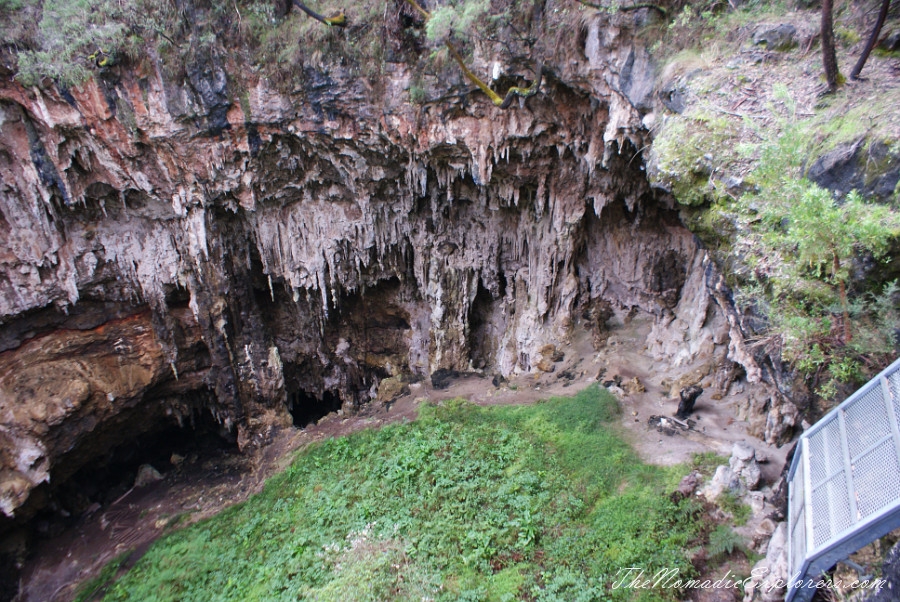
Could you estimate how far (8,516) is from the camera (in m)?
11.9

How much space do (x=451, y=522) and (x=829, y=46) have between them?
9432mm

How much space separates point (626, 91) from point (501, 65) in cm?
288

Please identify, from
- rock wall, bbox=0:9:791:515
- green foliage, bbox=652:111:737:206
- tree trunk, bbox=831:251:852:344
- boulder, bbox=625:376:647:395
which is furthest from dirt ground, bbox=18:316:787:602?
green foliage, bbox=652:111:737:206

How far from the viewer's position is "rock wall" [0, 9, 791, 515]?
37.0 feet

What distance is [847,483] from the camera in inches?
168

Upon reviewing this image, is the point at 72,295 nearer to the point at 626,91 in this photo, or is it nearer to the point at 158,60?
the point at 158,60

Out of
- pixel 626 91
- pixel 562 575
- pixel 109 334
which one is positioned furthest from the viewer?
pixel 109 334

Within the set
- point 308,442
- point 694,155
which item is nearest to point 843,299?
point 694,155

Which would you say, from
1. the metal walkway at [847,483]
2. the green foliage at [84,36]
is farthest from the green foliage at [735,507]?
the green foliage at [84,36]

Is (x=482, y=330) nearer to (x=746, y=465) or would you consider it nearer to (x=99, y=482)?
(x=746, y=465)

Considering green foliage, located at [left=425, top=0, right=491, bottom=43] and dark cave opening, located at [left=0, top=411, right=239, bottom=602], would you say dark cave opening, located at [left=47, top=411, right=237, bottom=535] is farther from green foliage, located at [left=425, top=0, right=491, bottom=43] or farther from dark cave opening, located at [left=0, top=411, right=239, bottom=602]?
green foliage, located at [left=425, top=0, right=491, bottom=43]

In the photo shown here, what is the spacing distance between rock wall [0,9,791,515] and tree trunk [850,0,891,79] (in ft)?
9.99

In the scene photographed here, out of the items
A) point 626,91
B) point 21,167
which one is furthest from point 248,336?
point 626,91

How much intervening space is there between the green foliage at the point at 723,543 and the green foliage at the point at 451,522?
0.34 m
